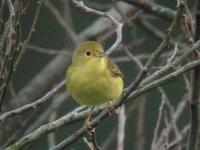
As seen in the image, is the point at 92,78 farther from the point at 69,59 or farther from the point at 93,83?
the point at 69,59

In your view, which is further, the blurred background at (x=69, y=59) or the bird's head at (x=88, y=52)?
the blurred background at (x=69, y=59)

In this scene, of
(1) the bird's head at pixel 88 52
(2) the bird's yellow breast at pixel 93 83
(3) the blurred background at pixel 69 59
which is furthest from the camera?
(3) the blurred background at pixel 69 59

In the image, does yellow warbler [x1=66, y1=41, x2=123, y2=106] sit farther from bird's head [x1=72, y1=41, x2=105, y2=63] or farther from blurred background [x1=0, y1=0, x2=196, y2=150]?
blurred background [x1=0, y1=0, x2=196, y2=150]

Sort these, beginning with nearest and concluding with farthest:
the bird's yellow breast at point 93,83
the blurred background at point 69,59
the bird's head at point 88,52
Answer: the bird's yellow breast at point 93,83
the bird's head at point 88,52
the blurred background at point 69,59

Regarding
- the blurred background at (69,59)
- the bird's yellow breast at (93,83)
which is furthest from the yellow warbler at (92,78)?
the blurred background at (69,59)

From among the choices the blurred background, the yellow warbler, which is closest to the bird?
the yellow warbler

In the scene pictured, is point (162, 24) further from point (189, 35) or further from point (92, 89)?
point (189, 35)

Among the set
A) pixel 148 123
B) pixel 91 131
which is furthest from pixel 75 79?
pixel 148 123

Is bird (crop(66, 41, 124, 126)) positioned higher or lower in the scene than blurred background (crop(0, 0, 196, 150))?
lower

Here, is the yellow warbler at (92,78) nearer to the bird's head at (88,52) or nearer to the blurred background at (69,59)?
the bird's head at (88,52)
